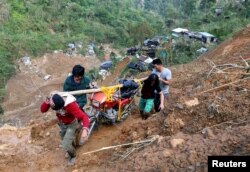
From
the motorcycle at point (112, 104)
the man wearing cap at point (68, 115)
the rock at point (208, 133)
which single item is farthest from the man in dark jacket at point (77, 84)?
the rock at point (208, 133)

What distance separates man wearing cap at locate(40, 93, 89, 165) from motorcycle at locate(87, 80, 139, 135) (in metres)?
0.69

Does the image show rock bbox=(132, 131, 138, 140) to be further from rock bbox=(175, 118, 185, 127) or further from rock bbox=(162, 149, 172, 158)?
rock bbox=(162, 149, 172, 158)

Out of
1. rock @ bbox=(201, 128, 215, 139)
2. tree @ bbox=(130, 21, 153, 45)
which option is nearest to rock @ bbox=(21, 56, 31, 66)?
tree @ bbox=(130, 21, 153, 45)

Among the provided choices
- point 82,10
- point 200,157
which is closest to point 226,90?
point 200,157

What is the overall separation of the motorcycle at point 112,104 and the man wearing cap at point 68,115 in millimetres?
686

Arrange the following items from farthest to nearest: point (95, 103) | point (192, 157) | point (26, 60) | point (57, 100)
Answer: point (26, 60) < point (95, 103) < point (57, 100) < point (192, 157)

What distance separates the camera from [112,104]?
616 cm

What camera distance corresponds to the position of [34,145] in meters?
6.55

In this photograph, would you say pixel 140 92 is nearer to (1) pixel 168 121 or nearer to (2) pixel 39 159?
(1) pixel 168 121

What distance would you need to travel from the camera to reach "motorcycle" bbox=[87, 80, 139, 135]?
19.5ft

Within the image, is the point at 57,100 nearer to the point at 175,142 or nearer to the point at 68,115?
the point at 68,115

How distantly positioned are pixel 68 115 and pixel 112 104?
1.24m

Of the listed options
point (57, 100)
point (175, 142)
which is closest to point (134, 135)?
point (175, 142)

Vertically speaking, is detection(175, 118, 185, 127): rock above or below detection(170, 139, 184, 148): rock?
below
